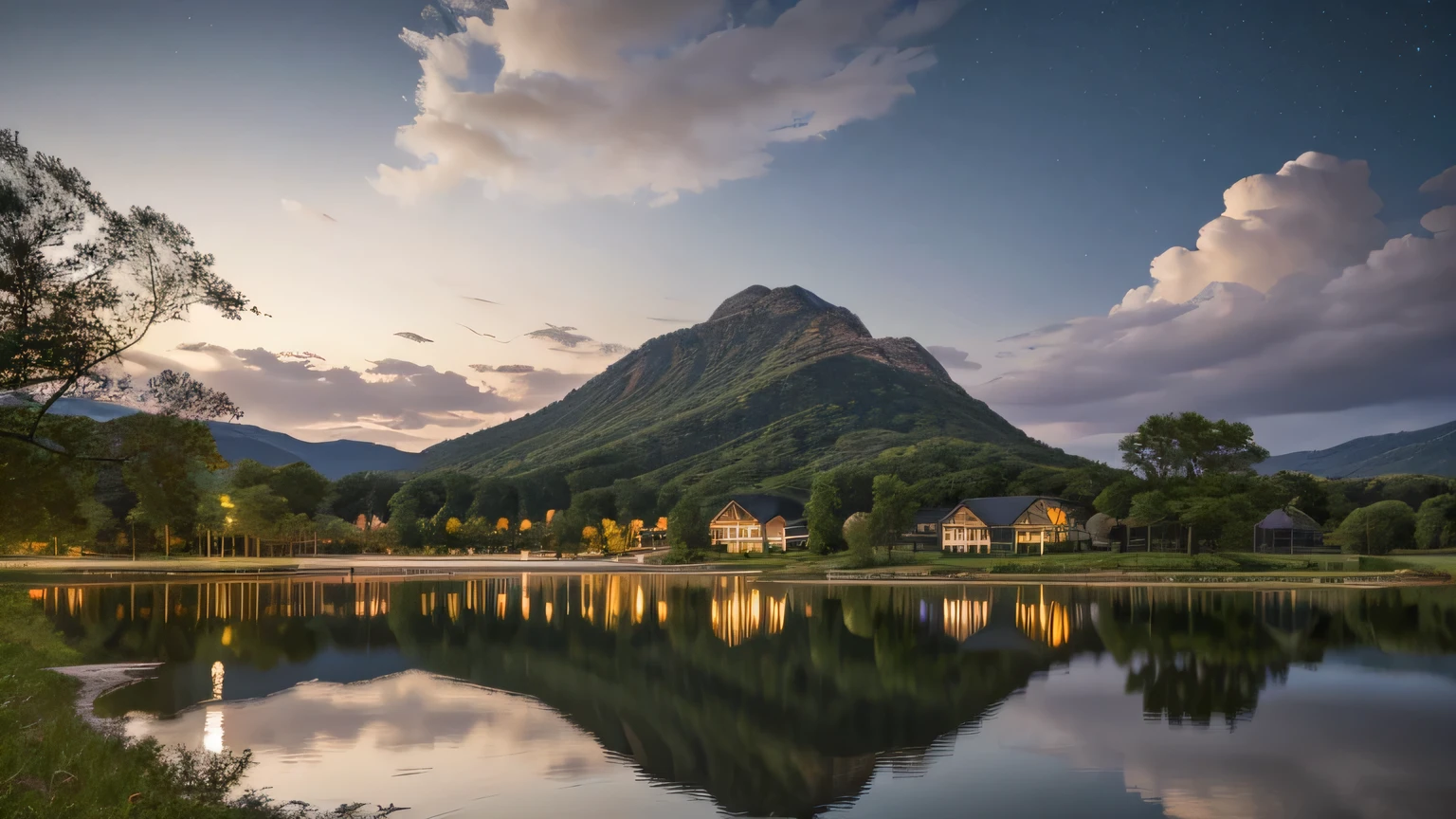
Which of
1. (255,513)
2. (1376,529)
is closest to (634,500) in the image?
(255,513)

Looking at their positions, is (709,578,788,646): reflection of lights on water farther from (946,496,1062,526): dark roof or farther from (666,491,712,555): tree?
(946,496,1062,526): dark roof

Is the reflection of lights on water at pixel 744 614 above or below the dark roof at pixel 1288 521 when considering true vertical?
below

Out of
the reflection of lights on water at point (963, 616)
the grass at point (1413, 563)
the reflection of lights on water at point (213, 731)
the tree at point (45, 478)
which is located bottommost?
the grass at point (1413, 563)

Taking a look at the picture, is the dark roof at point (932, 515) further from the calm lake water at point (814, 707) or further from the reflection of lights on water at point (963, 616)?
the calm lake water at point (814, 707)

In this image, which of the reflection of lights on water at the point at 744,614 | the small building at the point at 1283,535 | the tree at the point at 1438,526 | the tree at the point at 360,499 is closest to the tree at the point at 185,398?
the reflection of lights on water at the point at 744,614

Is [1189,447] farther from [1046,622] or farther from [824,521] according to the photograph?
[1046,622]

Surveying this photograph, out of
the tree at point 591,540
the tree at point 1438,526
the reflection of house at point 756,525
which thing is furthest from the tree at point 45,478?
the tree at point 1438,526

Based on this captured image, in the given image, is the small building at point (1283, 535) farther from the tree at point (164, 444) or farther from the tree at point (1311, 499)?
the tree at point (164, 444)

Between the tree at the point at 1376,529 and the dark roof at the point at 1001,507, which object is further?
the dark roof at the point at 1001,507

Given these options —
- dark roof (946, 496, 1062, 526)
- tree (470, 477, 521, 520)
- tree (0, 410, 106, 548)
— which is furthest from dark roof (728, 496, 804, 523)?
tree (0, 410, 106, 548)

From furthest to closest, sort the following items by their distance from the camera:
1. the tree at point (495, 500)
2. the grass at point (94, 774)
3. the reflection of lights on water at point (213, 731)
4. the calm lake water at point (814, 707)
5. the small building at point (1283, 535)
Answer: the tree at point (495, 500), the small building at point (1283, 535), the reflection of lights on water at point (213, 731), the calm lake water at point (814, 707), the grass at point (94, 774)

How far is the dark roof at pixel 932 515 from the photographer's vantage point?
408 feet

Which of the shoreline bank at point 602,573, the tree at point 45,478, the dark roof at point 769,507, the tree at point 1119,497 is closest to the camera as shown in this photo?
the tree at point 45,478

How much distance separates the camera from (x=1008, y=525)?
360ft
